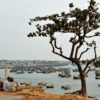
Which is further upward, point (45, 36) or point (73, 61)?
point (45, 36)

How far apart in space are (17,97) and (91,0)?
6.57 meters

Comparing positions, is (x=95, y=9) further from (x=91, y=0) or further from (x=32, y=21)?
(x=32, y=21)

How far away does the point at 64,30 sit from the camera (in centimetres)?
2097

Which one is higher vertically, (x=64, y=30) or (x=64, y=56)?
(x=64, y=30)

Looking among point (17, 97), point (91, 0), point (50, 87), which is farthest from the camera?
point (50, 87)

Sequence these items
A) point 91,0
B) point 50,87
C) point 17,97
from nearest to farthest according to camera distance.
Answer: point 17,97, point 91,0, point 50,87

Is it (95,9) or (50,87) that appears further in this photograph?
(50,87)

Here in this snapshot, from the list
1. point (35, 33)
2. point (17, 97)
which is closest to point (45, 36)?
point (35, 33)

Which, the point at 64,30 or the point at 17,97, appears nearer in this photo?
the point at 17,97

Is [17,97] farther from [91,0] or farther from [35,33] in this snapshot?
[91,0]

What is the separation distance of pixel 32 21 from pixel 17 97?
571 centimetres

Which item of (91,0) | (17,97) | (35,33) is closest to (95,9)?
(91,0)

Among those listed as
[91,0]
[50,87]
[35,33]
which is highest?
[91,0]

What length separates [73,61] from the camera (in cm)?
2058
